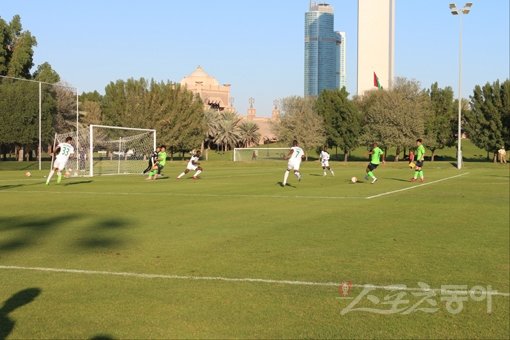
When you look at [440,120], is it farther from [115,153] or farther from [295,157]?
[295,157]

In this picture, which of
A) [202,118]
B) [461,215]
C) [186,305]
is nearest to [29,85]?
[202,118]

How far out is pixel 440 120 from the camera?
76.8m

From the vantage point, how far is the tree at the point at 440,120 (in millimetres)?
75938

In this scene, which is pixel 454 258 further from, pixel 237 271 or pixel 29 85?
pixel 29 85

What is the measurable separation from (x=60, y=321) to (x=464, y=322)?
3715 millimetres

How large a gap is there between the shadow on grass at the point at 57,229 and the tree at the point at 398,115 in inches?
2579

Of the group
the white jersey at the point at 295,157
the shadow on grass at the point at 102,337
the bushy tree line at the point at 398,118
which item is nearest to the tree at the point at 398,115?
the bushy tree line at the point at 398,118

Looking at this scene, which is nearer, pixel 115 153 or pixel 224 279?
pixel 224 279

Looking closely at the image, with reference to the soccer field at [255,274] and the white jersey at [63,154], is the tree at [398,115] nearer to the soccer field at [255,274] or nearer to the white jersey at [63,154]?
the white jersey at [63,154]

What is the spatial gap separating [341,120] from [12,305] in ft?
262

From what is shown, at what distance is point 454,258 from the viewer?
8172 millimetres

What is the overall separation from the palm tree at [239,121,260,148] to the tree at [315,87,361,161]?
28.7 m

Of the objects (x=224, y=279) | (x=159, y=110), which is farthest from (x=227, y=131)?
(x=224, y=279)

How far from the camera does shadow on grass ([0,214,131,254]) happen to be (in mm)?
9562
